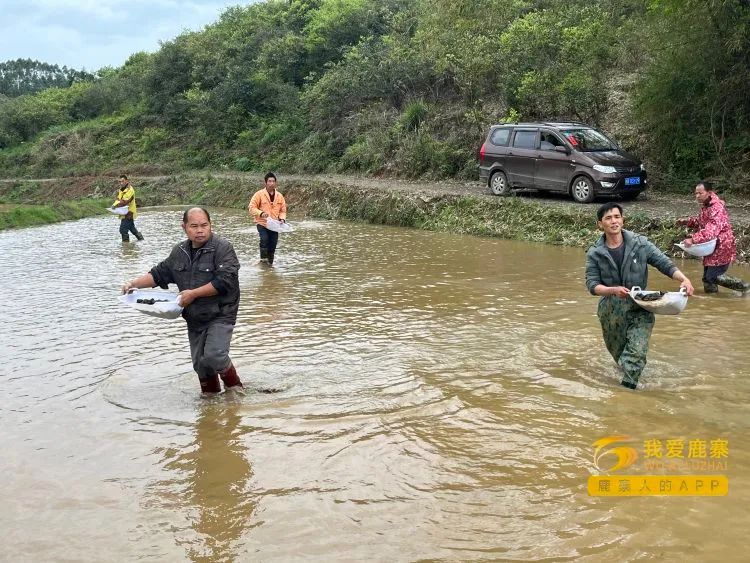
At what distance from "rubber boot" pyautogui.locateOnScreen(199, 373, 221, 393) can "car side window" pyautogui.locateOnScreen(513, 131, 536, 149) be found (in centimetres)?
1249

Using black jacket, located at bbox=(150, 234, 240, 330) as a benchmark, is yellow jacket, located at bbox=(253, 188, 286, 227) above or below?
above

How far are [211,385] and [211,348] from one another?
1.82 feet

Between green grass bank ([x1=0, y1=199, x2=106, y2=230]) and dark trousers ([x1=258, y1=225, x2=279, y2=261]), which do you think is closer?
dark trousers ([x1=258, y1=225, x2=279, y2=261])

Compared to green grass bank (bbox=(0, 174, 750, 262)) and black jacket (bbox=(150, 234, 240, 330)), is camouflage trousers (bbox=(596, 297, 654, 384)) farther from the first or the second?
green grass bank (bbox=(0, 174, 750, 262))

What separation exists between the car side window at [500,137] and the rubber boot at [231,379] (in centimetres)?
1299

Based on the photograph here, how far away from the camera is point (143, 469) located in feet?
15.1

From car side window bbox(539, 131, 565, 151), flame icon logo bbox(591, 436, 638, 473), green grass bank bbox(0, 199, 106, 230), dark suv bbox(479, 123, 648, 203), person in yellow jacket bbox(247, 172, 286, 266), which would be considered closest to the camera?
flame icon logo bbox(591, 436, 638, 473)

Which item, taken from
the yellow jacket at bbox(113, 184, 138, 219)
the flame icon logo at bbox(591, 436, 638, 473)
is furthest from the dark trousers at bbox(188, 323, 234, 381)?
the yellow jacket at bbox(113, 184, 138, 219)

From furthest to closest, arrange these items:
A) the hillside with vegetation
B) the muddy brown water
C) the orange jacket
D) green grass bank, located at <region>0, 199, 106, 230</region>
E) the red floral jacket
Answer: green grass bank, located at <region>0, 199, 106, 230</region>
the hillside with vegetation
the orange jacket
the red floral jacket
the muddy brown water

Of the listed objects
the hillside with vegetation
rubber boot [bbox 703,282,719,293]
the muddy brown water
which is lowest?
the muddy brown water

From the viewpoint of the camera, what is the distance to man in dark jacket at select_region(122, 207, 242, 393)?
546cm

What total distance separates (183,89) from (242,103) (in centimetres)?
661

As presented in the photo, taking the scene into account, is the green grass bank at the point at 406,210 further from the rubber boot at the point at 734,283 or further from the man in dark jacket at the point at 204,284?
the man in dark jacket at the point at 204,284

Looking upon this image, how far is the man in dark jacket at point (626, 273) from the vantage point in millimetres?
5590
